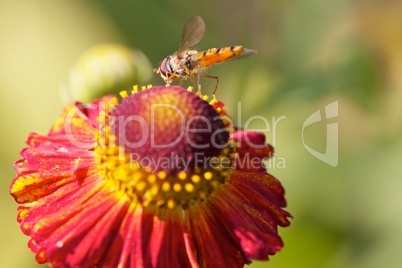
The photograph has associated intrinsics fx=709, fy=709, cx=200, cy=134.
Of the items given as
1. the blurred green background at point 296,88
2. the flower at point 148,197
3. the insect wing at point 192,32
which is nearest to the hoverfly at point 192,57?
the insect wing at point 192,32

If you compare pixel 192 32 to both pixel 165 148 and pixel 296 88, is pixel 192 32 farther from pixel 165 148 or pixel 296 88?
Result: pixel 296 88

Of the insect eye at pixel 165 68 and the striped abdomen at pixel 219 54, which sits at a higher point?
the striped abdomen at pixel 219 54

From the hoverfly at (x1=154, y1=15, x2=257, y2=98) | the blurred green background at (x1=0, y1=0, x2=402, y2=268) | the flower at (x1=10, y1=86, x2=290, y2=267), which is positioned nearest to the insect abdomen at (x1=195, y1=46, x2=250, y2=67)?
the hoverfly at (x1=154, y1=15, x2=257, y2=98)

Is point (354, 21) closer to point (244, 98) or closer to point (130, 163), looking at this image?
point (244, 98)

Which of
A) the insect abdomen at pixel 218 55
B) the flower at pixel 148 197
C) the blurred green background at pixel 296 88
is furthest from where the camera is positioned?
the blurred green background at pixel 296 88

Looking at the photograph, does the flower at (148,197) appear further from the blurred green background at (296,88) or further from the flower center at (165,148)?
the blurred green background at (296,88)

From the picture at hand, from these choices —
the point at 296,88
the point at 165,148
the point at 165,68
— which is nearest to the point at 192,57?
the point at 165,68
